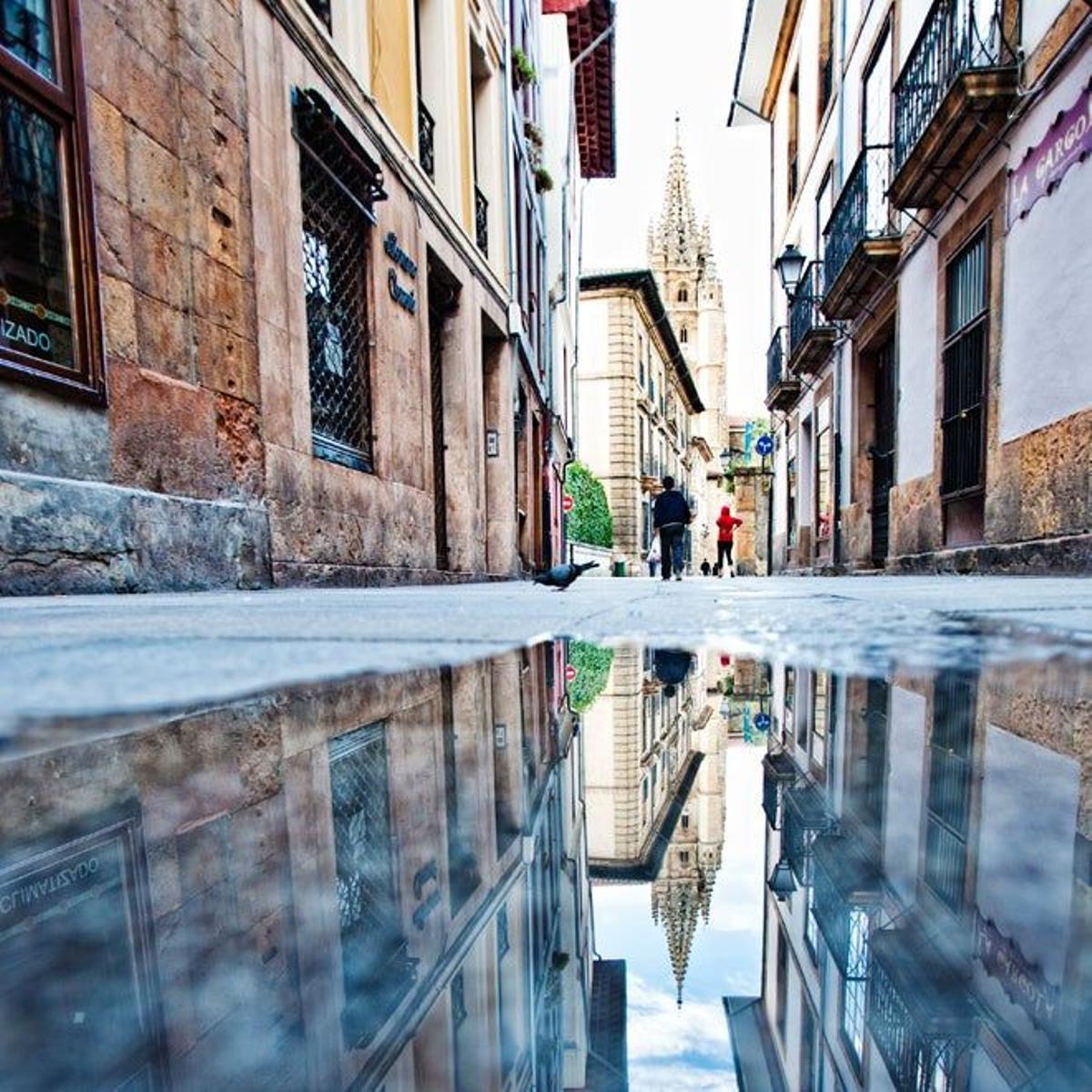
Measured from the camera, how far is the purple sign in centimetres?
452

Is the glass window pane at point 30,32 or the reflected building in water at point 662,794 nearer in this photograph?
the reflected building in water at point 662,794

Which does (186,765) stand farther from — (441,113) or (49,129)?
(441,113)

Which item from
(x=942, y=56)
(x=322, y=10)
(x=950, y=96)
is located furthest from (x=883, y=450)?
(x=322, y=10)

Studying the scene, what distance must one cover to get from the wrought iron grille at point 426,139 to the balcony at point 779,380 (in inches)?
330

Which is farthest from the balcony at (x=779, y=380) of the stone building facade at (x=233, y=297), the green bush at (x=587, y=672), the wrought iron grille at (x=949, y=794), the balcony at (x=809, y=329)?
the wrought iron grille at (x=949, y=794)

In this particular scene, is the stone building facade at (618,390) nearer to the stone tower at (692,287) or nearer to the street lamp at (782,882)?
the street lamp at (782,882)

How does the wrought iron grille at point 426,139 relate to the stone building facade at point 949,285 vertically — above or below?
above

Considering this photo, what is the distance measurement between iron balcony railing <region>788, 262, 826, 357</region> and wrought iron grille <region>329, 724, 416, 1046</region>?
11707 millimetres

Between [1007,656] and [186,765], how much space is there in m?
0.95

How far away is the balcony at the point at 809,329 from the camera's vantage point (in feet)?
36.8

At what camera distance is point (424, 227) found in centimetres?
722

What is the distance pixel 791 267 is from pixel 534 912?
12561 mm

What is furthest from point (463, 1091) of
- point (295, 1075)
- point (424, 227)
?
point (424, 227)

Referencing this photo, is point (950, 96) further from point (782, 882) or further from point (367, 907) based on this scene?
point (367, 907)
